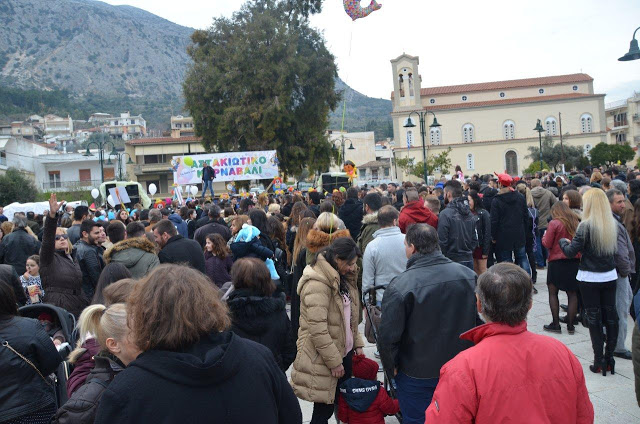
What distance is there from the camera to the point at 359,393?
4.40 meters

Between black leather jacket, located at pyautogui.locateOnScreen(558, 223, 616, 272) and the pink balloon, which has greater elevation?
the pink balloon

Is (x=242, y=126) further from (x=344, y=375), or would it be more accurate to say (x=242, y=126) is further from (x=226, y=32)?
(x=344, y=375)

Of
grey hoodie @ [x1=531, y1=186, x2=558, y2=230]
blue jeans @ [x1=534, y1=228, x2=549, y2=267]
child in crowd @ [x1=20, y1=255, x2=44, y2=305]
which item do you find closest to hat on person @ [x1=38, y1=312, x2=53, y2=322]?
child in crowd @ [x1=20, y1=255, x2=44, y2=305]

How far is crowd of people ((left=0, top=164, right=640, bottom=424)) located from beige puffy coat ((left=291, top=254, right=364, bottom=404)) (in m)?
0.01

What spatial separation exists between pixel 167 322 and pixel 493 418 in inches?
52.9

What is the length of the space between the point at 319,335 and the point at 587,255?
2.91 m

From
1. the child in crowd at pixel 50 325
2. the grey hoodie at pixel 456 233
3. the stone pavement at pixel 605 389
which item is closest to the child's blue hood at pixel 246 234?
the stone pavement at pixel 605 389

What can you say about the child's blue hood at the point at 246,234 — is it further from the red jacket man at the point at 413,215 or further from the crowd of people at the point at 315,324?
the red jacket man at the point at 413,215

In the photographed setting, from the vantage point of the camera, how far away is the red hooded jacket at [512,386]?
2275 millimetres

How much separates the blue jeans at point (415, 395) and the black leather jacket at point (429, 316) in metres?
0.06

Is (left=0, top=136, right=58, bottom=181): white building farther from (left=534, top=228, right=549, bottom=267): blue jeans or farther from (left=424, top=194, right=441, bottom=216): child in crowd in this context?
(left=424, top=194, right=441, bottom=216): child in crowd

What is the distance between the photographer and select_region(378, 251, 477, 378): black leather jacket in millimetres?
3633

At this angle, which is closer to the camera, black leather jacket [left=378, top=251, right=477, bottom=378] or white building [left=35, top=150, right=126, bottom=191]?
black leather jacket [left=378, top=251, right=477, bottom=378]

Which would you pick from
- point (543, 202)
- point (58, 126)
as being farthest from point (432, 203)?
point (58, 126)
